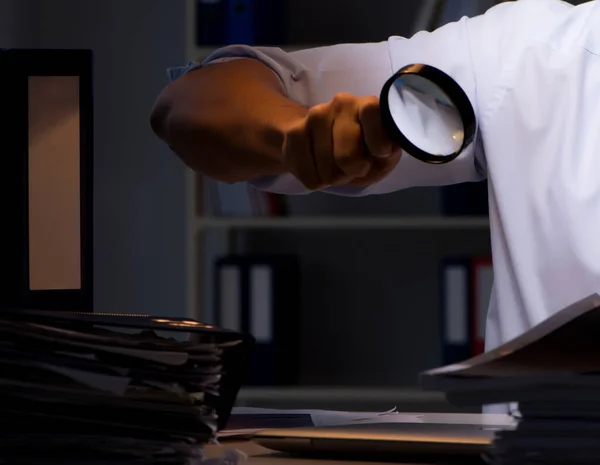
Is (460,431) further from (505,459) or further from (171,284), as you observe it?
(171,284)

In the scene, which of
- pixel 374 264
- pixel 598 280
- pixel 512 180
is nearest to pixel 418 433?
pixel 598 280

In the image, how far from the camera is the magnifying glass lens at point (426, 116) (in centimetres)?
58

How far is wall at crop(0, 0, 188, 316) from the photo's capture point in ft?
8.77

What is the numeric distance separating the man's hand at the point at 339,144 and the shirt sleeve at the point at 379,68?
54 centimetres

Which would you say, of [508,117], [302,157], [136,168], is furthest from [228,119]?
[136,168]

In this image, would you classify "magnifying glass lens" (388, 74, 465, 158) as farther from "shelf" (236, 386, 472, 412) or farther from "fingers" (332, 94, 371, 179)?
"shelf" (236, 386, 472, 412)

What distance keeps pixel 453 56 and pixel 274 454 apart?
0.79 m

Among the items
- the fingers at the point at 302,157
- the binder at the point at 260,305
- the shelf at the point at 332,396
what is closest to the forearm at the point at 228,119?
the fingers at the point at 302,157

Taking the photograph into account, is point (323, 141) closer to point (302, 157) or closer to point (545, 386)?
point (302, 157)

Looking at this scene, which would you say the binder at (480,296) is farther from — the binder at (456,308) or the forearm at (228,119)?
the forearm at (228,119)

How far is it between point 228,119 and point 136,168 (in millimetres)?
1793

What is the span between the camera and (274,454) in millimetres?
570

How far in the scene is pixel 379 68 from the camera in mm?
1235

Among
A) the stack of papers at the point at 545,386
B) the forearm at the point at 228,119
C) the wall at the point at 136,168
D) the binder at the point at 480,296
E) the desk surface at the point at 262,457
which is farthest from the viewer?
the wall at the point at 136,168
